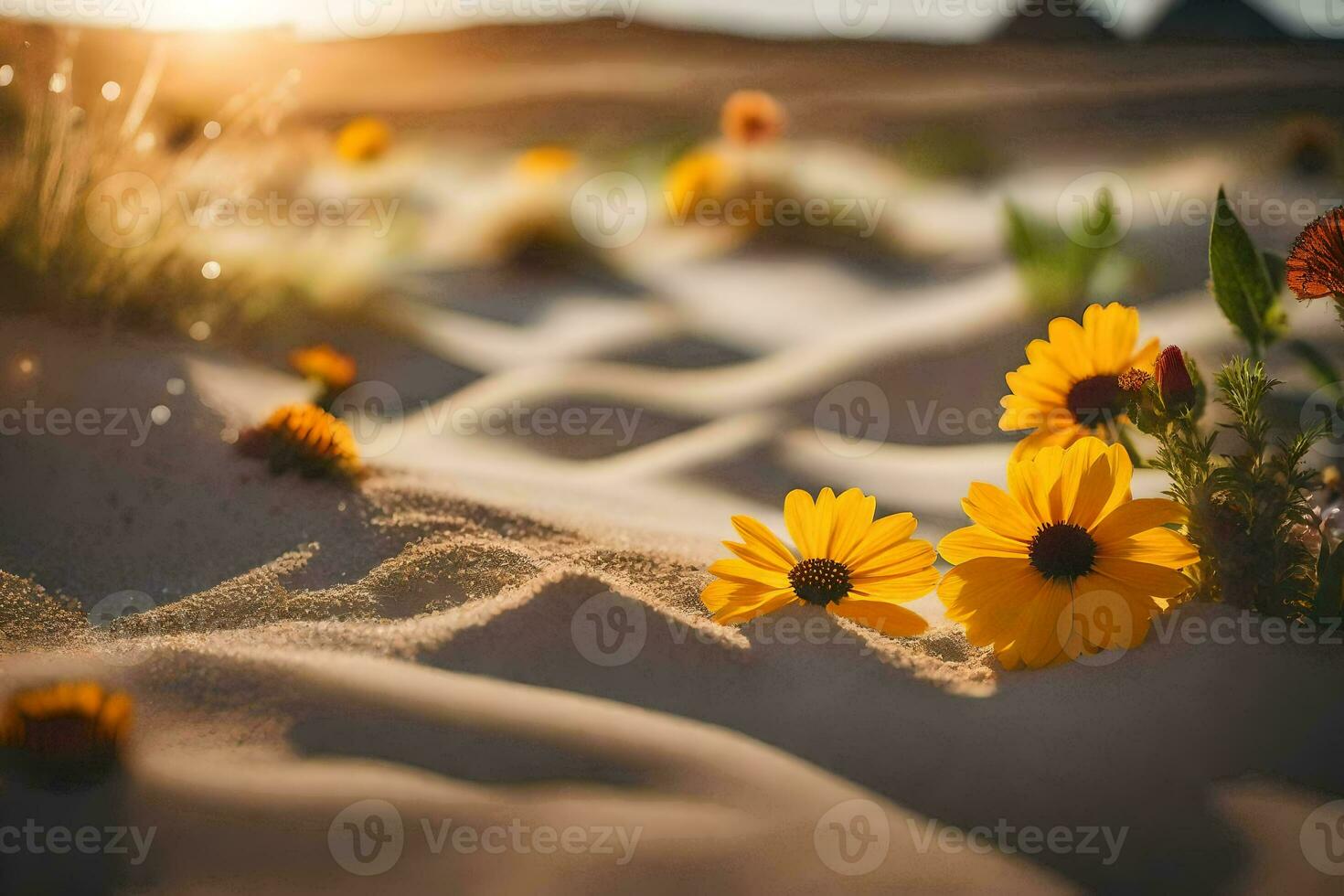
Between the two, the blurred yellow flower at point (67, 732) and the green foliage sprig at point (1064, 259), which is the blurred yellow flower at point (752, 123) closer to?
the green foliage sprig at point (1064, 259)

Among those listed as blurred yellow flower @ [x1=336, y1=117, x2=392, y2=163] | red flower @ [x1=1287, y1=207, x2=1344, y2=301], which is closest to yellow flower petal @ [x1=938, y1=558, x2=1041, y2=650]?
red flower @ [x1=1287, y1=207, x2=1344, y2=301]

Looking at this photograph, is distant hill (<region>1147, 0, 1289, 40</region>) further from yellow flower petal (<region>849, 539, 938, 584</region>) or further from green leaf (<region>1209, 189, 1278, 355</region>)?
yellow flower petal (<region>849, 539, 938, 584</region>)

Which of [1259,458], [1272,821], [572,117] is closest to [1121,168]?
[572,117]

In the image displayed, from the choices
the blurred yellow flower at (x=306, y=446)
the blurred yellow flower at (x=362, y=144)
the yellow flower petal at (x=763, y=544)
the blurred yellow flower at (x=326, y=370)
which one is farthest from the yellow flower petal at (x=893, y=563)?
the blurred yellow flower at (x=362, y=144)

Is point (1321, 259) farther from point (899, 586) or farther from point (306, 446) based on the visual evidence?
point (306, 446)

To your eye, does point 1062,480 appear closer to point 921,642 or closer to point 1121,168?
point 921,642
